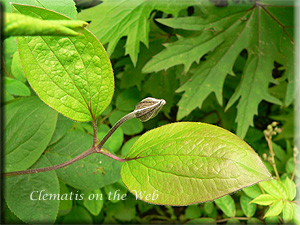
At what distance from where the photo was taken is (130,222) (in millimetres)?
963

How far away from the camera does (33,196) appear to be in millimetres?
508

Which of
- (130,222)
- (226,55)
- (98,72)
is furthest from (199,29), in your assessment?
(130,222)

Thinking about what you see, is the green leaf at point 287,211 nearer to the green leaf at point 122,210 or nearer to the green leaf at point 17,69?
the green leaf at point 122,210

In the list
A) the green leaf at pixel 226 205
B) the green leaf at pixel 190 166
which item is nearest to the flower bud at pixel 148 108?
the green leaf at pixel 190 166

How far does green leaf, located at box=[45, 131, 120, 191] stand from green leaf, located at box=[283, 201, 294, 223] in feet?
1.24

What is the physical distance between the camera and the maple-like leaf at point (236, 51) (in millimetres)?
879

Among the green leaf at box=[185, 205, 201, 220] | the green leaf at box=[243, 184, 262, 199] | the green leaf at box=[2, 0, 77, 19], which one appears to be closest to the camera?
the green leaf at box=[2, 0, 77, 19]

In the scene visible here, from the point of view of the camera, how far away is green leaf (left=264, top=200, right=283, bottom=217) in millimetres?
554

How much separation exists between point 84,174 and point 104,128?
18 centimetres

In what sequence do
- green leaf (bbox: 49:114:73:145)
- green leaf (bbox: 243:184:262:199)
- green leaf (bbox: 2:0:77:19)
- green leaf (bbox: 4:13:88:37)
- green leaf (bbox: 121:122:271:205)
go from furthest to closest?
green leaf (bbox: 243:184:262:199), green leaf (bbox: 49:114:73:145), green leaf (bbox: 2:0:77:19), green leaf (bbox: 121:122:271:205), green leaf (bbox: 4:13:88:37)

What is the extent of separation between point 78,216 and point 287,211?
510 millimetres

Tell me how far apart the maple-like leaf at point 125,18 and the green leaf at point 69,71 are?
406 mm

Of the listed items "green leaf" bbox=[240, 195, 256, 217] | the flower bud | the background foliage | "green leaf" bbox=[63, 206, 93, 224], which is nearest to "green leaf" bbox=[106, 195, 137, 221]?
the background foliage

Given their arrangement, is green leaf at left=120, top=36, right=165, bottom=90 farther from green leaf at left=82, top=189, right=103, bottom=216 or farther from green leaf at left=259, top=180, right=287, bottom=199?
green leaf at left=259, top=180, right=287, bottom=199
